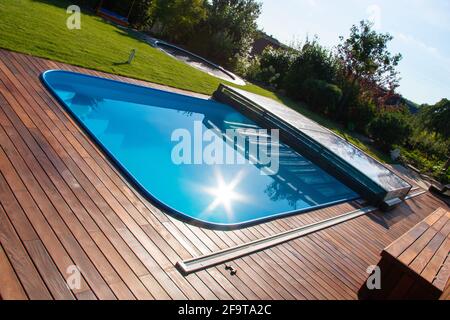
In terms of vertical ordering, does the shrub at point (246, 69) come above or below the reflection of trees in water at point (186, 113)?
above

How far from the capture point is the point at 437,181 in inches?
627

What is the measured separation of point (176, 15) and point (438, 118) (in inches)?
680

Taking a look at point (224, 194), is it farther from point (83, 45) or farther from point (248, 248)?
point (83, 45)

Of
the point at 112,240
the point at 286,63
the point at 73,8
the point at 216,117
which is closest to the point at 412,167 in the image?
the point at 286,63

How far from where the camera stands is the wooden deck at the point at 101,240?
9.85 feet

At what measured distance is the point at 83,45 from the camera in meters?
10.1

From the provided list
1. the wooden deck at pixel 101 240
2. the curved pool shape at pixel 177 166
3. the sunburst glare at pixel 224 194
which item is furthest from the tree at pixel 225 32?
the wooden deck at pixel 101 240

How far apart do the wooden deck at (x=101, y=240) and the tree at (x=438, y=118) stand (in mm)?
18336

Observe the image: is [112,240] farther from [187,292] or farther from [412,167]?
[412,167]

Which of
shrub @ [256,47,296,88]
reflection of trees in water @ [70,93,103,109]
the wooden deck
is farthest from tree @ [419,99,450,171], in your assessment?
reflection of trees in water @ [70,93,103,109]

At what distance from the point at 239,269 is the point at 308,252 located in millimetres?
1462

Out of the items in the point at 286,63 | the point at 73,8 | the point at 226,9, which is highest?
the point at 226,9

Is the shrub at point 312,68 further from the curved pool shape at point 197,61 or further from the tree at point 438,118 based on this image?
the tree at point 438,118

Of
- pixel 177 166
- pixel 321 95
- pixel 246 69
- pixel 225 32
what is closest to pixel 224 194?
pixel 177 166
